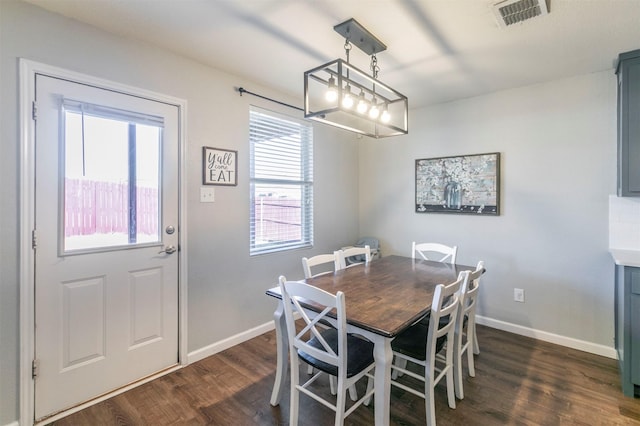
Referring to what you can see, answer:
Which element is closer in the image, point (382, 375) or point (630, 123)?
point (382, 375)

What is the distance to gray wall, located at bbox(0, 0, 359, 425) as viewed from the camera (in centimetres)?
171

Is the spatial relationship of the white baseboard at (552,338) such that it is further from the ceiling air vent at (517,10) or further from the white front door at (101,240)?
the white front door at (101,240)

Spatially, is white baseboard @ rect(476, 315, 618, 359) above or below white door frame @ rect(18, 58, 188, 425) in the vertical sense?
below

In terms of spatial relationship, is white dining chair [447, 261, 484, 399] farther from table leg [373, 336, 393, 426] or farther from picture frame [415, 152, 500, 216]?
picture frame [415, 152, 500, 216]

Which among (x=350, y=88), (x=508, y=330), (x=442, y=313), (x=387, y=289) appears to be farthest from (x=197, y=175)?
(x=508, y=330)

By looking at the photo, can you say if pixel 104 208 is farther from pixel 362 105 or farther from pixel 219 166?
pixel 362 105

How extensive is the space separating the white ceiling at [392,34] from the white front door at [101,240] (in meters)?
0.51

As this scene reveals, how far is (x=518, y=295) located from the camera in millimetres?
3018

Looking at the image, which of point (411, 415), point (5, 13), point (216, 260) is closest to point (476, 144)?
point (411, 415)

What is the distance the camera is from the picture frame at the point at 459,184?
10.2 ft

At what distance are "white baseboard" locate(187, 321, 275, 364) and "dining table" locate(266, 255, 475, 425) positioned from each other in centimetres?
87

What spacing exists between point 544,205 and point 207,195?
306 centimetres

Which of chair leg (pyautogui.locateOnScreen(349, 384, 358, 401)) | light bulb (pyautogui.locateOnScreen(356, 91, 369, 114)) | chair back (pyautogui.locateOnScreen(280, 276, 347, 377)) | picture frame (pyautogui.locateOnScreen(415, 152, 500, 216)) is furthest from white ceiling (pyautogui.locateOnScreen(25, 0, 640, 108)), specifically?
chair leg (pyautogui.locateOnScreen(349, 384, 358, 401))

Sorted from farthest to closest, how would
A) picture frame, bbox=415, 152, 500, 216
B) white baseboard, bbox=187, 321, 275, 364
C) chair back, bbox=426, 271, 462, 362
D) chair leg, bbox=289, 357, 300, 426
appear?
picture frame, bbox=415, 152, 500, 216 < white baseboard, bbox=187, 321, 275, 364 < chair leg, bbox=289, 357, 300, 426 < chair back, bbox=426, 271, 462, 362
